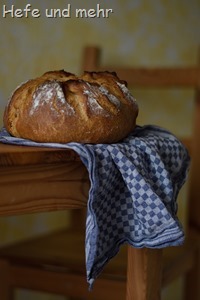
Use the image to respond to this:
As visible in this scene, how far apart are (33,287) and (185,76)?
77 cm

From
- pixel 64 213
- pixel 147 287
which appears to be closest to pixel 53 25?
pixel 64 213

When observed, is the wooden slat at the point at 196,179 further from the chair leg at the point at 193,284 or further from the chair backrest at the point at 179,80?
the chair leg at the point at 193,284

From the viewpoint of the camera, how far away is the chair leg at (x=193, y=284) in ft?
5.93

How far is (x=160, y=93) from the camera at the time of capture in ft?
7.69

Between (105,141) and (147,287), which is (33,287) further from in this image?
(105,141)

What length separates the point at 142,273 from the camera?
1212mm

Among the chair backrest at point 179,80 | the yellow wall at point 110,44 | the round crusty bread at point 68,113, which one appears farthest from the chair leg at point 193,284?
the round crusty bread at point 68,113

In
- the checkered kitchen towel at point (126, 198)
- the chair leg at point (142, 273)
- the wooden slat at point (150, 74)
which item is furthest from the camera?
the wooden slat at point (150, 74)

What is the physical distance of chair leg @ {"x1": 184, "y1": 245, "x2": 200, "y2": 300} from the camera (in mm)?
1807

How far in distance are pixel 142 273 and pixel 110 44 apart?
3.53 ft

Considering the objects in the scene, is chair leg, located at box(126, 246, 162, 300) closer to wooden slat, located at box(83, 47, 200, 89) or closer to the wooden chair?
the wooden chair

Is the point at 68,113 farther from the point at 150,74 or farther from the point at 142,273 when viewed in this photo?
the point at 150,74

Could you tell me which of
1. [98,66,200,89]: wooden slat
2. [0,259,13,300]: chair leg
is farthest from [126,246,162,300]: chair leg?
[98,66,200,89]: wooden slat

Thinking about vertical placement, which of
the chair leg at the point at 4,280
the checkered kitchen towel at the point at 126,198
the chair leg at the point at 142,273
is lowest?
the chair leg at the point at 4,280
